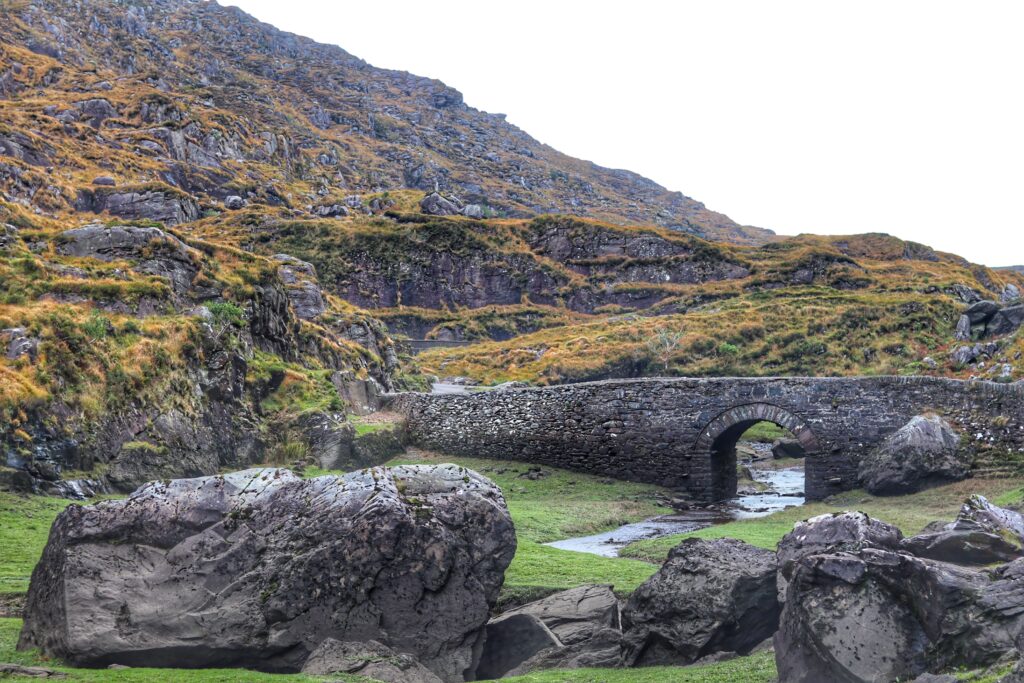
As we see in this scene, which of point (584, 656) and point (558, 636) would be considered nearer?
point (584, 656)

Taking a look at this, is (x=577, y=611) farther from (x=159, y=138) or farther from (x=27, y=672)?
(x=159, y=138)

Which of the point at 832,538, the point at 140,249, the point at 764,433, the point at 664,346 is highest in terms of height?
the point at 140,249

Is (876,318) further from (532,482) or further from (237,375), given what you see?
(237,375)

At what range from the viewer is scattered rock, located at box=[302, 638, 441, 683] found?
11078mm

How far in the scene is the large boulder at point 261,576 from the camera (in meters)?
11.5

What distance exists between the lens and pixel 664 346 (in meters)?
58.9

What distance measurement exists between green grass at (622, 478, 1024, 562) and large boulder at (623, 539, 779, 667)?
6674mm

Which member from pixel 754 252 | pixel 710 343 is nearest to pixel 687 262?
pixel 754 252

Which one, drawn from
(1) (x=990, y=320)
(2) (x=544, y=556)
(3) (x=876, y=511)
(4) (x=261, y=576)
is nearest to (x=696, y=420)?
(3) (x=876, y=511)

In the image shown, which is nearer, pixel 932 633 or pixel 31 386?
pixel 932 633

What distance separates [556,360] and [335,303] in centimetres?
1785

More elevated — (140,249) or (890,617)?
(140,249)

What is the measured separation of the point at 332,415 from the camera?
3066 cm

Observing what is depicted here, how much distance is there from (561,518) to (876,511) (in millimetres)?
9322
